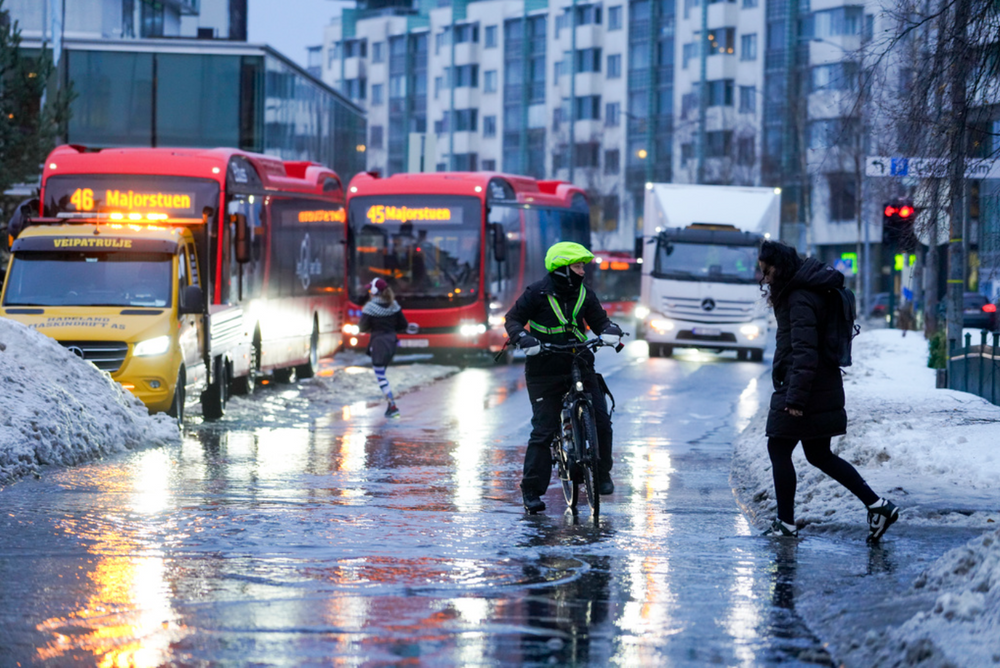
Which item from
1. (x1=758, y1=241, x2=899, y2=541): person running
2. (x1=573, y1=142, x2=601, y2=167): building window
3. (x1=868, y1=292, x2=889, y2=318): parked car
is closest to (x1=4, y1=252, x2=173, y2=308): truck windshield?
(x1=758, y1=241, x2=899, y2=541): person running

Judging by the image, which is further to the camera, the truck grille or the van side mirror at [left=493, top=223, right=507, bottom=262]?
the van side mirror at [left=493, top=223, right=507, bottom=262]

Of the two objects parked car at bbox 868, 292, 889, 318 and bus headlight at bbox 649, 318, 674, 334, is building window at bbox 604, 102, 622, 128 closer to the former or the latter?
parked car at bbox 868, 292, 889, 318

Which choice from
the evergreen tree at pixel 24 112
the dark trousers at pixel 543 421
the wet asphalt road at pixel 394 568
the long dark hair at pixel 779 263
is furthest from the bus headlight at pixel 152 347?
the evergreen tree at pixel 24 112

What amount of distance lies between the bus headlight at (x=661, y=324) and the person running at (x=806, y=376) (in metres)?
24.3

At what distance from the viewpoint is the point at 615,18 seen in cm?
10075

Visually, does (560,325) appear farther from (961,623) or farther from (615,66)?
(615,66)

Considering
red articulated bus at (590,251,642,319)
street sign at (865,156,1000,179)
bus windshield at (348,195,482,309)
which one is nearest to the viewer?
street sign at (865,156,1000,179)

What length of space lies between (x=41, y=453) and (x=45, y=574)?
5170 millimetres

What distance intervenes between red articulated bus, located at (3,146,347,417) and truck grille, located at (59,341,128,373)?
0.01 metres

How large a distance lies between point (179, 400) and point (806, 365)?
9.68m

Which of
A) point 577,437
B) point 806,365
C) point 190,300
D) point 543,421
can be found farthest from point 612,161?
point 806,365

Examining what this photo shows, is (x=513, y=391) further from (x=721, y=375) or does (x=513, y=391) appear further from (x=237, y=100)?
(x=237, y=100)

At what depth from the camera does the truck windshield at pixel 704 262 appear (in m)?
33.1

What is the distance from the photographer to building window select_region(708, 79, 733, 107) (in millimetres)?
89938
